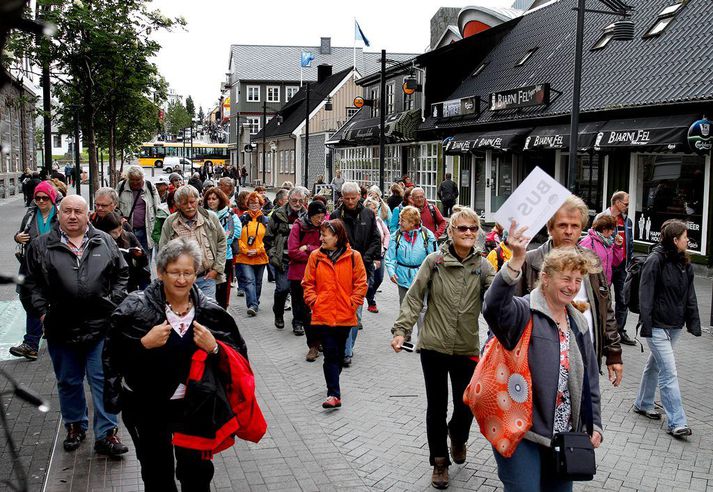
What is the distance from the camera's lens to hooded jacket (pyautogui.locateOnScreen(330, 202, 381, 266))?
945 cm

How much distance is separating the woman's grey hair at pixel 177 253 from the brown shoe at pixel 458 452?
2.51 metres

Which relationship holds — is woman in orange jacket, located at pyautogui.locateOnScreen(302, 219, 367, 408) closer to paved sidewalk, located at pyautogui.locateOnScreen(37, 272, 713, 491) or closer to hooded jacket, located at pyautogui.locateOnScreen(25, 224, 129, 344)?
paved sidewalk, located at pyautogui.locateOnScreen(37, 272, 713, 491)

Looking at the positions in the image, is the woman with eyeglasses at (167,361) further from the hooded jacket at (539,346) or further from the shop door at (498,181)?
the shop door at (498,181)

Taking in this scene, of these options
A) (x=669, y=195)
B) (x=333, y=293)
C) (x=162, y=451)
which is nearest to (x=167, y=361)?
(x=162, y=451)

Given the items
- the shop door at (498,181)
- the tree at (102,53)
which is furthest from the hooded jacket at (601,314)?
the shop door at (498,181)

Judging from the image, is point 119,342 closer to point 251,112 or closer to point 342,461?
point 342,461

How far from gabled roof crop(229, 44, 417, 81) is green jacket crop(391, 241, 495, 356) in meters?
72.6

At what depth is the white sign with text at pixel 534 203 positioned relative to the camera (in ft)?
11.7

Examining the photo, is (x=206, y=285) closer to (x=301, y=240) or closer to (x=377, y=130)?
(x=301, y=240)

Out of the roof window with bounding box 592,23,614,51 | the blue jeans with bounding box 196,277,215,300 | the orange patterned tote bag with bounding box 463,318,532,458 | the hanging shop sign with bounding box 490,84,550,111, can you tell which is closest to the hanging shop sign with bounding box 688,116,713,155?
the hanging shop sign with bounding box 490,84,550,111

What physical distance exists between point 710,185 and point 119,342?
14474mm

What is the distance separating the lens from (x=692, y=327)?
6.48 m

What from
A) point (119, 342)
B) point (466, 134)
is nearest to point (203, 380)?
point (119, 342)

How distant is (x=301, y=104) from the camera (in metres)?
59.0
